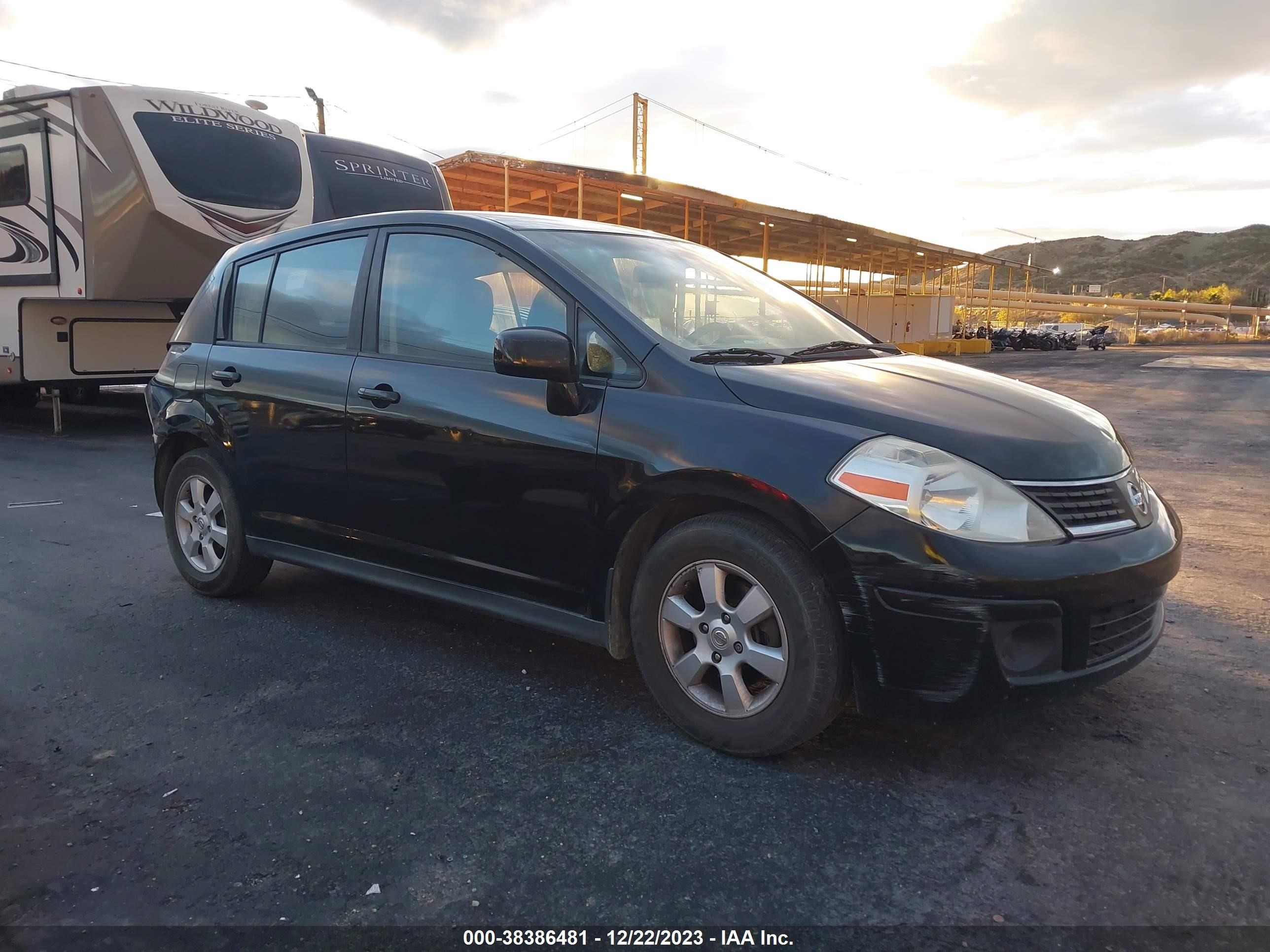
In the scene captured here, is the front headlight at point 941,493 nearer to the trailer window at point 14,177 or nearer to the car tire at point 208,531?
the car tire at point 208,531

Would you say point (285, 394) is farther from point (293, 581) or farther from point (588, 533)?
point (588, 533)

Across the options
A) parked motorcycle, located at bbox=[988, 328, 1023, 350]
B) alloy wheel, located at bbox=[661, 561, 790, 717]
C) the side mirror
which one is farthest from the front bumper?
parked motorcycle, located at bbox=[988, 328, 1023, 350]

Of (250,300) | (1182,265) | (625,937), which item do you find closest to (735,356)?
(625,937)

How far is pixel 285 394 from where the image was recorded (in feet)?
12.9

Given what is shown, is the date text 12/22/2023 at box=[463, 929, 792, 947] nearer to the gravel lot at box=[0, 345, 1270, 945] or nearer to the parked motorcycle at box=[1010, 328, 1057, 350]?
the gravel lot at box=[0, 345, 1270, 945]

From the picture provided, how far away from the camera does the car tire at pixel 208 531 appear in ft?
14.0

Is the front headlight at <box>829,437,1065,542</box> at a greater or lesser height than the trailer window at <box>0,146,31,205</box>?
A: lesser

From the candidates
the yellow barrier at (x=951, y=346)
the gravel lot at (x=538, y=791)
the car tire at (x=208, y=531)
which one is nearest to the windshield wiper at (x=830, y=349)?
the gravel lot at (x=538, y=791)

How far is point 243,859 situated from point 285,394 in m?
2.14

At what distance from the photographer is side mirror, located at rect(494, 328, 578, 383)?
296cm

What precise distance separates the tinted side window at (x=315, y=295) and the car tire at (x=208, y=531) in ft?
2.47

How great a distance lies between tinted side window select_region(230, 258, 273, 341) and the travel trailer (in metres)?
5.52

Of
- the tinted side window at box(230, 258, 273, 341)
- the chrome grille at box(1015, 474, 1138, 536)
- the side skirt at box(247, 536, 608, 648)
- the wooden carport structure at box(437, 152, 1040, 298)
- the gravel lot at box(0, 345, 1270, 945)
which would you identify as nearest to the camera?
the gravel lot at box(0, 345, 1270, 945)

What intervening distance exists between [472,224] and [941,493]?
80.9 inches
